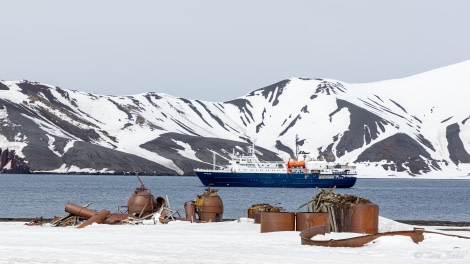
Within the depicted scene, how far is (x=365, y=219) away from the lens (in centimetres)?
3266

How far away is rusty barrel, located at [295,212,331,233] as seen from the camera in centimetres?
3294

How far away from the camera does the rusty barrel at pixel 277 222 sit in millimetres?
34312

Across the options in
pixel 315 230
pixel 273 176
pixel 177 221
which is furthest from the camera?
pixel 273 176

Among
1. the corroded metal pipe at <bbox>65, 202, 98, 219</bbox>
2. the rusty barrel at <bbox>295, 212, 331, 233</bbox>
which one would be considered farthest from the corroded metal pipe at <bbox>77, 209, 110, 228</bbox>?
the rusty barrel at <bbox>295, 212, 331, 233</bbox>

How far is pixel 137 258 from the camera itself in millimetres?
A: 21766

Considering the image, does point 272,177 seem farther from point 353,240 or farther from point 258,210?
point 353,240

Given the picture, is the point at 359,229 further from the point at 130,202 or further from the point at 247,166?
the point at 247,166

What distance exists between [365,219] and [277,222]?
3814 millimetres

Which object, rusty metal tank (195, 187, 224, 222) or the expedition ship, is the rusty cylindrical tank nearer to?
rusty metal tank (195, 187, 224, 222)

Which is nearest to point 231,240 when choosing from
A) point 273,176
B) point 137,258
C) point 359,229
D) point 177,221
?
point 359,229

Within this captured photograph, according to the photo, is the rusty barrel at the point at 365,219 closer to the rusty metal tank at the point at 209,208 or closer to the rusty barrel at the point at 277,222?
the rusty barrel at the point at 277,222

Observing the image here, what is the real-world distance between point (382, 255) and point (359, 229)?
8.67 m

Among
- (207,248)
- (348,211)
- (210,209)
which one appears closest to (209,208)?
(210,209)

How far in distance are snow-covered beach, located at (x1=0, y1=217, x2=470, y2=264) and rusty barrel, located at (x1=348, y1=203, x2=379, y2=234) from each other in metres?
0.96
